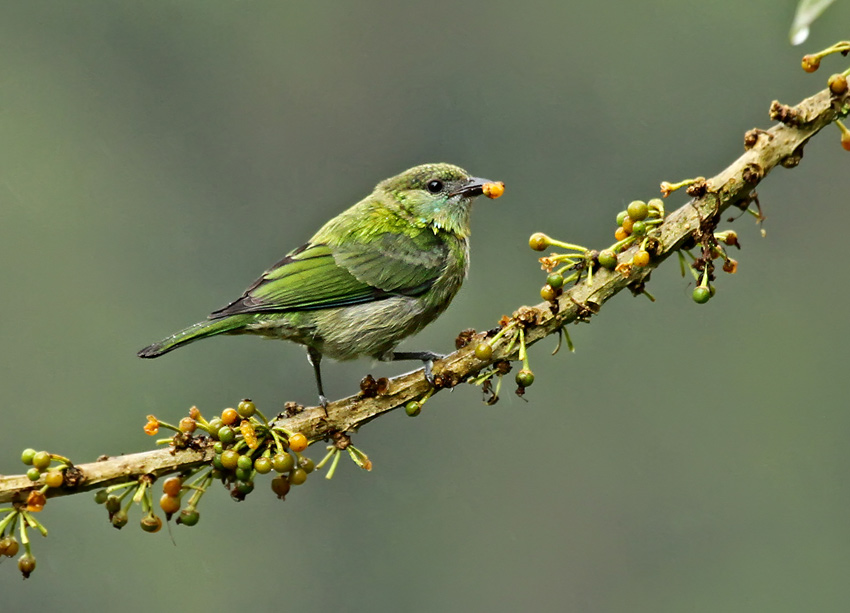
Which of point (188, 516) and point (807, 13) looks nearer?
point (807, 13)

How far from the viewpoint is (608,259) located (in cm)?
249

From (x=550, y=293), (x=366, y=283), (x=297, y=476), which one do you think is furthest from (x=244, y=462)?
(x=366, y=283)

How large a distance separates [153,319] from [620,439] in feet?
20.8

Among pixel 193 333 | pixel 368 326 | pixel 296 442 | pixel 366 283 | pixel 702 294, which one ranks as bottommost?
pixel 296 442

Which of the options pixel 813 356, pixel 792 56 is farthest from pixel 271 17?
pixel 813 356

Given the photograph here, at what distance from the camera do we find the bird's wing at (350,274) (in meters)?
4.09

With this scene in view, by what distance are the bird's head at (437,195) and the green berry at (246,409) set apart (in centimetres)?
208

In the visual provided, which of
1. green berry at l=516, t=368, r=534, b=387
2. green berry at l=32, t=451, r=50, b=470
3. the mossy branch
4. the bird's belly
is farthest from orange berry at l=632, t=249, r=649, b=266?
the bird's belly

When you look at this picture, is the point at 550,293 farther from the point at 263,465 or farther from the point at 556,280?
the point at 263,465

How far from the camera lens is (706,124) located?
16.5 meters

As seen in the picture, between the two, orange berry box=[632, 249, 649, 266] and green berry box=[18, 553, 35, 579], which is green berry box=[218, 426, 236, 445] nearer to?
green berry box=[18, 553, 35, 579]

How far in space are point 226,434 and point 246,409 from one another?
3.2 inches

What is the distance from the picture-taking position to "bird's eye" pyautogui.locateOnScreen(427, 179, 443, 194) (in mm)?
4648

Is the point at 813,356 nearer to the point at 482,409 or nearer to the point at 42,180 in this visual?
the point at 482,409
